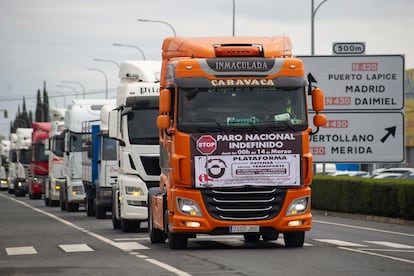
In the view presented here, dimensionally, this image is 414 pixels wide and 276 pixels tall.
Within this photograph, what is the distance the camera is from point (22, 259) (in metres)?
19.6

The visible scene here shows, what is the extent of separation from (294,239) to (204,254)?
2127 mm

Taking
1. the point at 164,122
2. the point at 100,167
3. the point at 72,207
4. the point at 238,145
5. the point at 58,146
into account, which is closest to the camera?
the point at 238,145

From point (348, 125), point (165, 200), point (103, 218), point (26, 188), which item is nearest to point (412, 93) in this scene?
point (26, 188)

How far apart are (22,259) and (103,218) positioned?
17.1 meters

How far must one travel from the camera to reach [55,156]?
49.6 meters

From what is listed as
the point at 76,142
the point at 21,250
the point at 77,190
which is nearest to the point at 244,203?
the point at 21,250

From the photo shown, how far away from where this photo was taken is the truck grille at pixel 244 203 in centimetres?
2019

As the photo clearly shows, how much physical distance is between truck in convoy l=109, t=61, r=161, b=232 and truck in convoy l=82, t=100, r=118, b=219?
4615mm

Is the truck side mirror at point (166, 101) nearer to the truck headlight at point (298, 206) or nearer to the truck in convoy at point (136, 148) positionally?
the truck headlight at point (298, 206)

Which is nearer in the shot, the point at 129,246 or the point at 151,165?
the point at 129,246

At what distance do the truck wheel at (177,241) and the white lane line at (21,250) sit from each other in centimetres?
233

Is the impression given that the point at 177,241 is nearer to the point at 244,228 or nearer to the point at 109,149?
the point at 244,228

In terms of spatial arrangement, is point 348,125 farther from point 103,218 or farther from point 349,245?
point 349,245

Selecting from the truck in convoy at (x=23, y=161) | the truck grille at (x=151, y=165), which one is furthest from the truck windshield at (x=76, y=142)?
the truck in convoy at (x=23, y=161)
